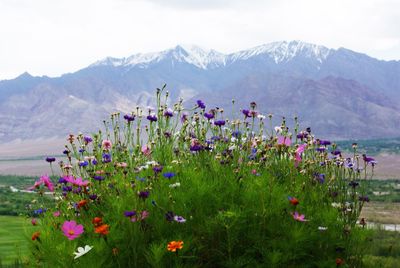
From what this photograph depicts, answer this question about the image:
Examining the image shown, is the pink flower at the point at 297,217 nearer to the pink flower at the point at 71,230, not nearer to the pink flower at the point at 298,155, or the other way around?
the pink flower at the point at 298,155

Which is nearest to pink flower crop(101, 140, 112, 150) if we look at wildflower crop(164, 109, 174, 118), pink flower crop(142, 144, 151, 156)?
pink flower crop(142, 144, 151, 156)

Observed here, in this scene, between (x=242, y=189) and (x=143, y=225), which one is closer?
(x=143, y=225)

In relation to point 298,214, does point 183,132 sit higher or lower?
higher

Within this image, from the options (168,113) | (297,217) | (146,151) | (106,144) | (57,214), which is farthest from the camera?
(106,144)

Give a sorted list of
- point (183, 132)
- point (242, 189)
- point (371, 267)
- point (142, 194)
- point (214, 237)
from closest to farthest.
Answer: point (142, 194), point (214, 237), point (242, 189), point (371, 267), point (183, 132)

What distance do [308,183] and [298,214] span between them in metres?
1.21

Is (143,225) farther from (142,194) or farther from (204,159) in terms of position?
(204,159)

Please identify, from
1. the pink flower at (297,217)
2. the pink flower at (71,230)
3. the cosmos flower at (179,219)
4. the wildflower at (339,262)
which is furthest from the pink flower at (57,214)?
the wildflower at (339,262)

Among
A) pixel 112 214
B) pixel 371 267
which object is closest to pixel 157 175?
pixel 112 214

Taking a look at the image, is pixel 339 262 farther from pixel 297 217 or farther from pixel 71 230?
pixel 71 230

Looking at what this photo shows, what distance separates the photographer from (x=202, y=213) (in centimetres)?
493

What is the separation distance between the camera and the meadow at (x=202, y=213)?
462 cm

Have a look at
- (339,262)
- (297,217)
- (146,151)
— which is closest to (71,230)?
(297,217)

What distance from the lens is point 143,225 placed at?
16.1 feet
